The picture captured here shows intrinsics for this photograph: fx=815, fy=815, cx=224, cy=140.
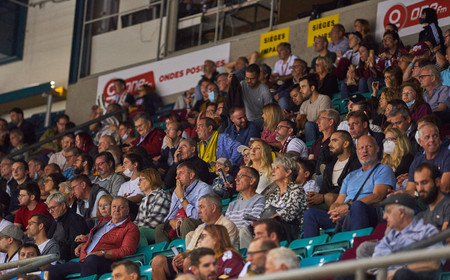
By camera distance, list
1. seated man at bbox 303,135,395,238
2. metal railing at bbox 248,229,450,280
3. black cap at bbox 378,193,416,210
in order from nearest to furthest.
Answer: metal railing at bbox 248,229,450,280
black cap at bbox 378,193,416,210
seated man at bbox 303,135,395,238

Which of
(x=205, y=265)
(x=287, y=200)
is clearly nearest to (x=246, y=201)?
(x=287, y=200)

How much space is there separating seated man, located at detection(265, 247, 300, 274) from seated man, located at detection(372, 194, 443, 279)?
55 cm

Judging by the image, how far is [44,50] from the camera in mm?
16766

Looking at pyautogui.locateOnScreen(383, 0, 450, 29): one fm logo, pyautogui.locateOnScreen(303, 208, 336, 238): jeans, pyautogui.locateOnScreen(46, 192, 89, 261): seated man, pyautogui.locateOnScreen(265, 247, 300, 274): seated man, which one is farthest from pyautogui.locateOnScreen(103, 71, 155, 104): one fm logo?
pyautogui.locateOnScreen(265, 247, 300, 274): seated man

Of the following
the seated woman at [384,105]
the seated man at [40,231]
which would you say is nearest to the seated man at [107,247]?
the seated man at [40,231]

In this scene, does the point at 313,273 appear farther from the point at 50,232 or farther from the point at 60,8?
the point at 60,8

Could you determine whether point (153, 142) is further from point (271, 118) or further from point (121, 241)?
point (121, 241)

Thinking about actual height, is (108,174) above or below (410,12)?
below

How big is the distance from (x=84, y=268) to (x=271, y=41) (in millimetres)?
6435

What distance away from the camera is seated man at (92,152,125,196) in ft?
29.8

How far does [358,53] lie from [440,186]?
17.2ft

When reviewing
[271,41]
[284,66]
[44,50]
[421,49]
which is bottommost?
[421,49]

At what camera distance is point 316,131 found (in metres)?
8.95

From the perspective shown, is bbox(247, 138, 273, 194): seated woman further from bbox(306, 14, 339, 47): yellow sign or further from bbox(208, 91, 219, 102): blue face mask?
bbox(306, 14, 339, 47): yellow sign
